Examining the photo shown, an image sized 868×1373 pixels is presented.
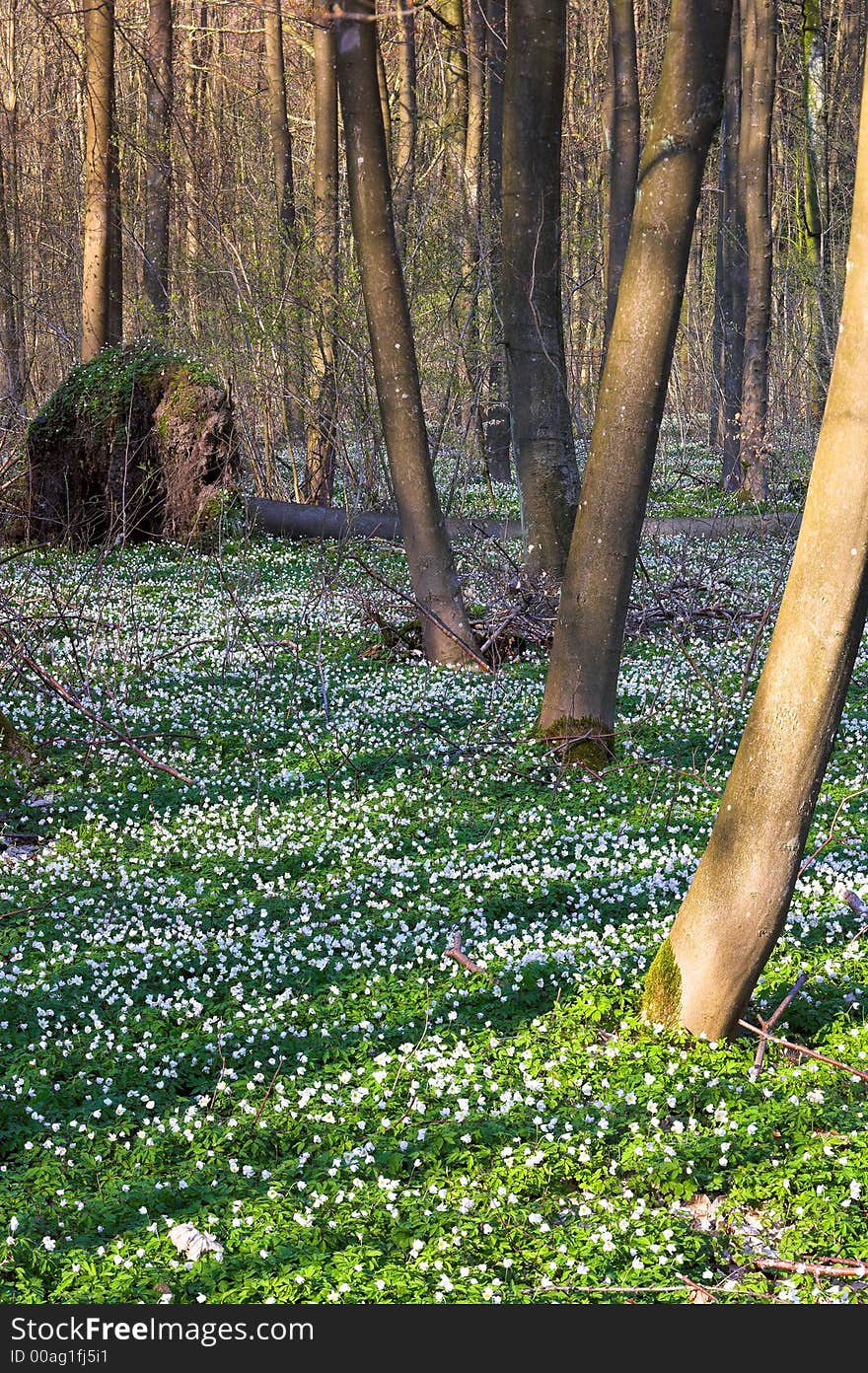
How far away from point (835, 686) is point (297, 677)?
22.5ft

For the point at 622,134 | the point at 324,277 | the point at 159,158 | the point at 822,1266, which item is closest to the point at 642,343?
the point at 822,1266

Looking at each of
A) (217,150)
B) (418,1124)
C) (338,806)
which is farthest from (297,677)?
(217,150)

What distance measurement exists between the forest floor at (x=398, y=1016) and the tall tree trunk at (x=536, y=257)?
77.9 inches

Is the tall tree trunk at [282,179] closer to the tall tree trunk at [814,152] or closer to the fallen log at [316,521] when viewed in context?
the fallen log at [316,521]

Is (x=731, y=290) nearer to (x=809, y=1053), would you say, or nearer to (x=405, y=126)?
(x=405, y=126)

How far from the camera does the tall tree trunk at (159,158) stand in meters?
19.5

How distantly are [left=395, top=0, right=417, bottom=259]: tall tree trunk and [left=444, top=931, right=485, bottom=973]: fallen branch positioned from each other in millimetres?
13633

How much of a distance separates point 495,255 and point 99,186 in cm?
637

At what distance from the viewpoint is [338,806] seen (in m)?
7.74

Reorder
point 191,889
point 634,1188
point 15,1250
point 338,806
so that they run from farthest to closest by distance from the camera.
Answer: point 338,806
point 191,889
point 634,1188
point 15,1250

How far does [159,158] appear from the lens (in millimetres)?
19531

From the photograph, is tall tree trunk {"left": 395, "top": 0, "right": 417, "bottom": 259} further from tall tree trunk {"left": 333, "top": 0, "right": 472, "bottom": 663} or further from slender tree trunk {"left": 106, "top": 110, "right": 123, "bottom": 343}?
tall tree trunk {"left": 333, "top": 0, "right": 472, "bottom": 663}

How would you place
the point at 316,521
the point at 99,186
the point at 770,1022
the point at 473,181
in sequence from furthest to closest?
the point at 473,181 < the point at 99,186 < the point at 316,521 < the point at 770,1022

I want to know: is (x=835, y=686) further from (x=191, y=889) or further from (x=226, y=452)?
(x=226, y=452)
